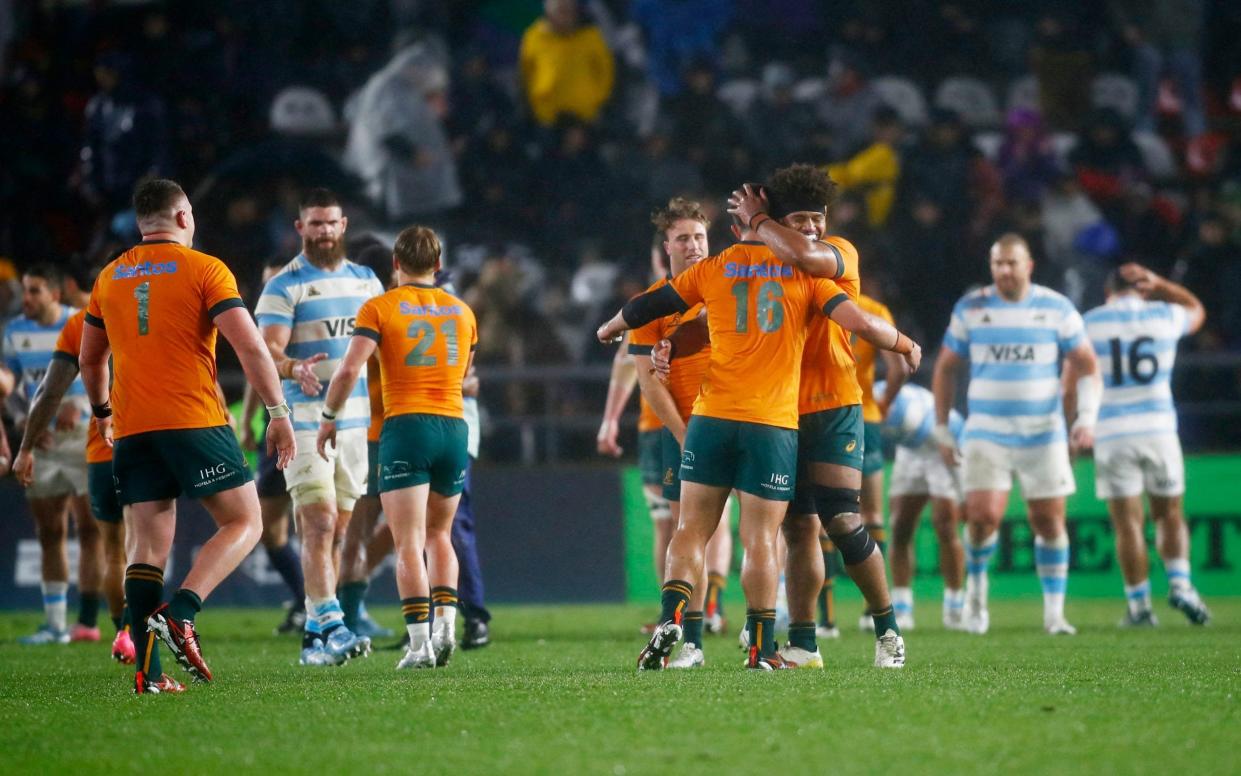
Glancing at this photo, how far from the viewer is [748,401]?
7.80 metres

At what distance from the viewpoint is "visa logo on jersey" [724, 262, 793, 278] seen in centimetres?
780

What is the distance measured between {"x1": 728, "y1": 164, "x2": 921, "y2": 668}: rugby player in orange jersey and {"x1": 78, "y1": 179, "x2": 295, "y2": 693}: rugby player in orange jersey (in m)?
2.39

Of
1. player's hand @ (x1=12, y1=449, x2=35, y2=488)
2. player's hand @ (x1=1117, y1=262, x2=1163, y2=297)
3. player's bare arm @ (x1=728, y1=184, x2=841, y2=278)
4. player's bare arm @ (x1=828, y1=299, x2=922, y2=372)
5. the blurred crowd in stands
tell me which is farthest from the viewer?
the blurred crowd in stands

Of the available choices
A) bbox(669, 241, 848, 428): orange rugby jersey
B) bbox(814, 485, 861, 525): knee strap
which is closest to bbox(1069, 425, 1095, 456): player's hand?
bbox(814, 485, 861, 525): knee strap

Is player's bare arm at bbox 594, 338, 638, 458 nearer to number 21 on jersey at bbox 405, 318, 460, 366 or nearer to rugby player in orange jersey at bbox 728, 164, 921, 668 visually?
number 21 on jersey at bbox 405, 318, 460, 366

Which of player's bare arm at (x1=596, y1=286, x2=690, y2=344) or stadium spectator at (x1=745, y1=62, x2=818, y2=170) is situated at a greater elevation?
stadium spectator at (x1=745, y1=62, x2=818, y2=170)

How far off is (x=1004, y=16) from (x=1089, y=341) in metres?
8.76

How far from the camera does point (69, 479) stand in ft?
39.0

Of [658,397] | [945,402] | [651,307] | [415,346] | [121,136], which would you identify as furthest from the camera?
[121,136]

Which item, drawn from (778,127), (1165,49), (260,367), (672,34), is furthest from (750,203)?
(1165,49)

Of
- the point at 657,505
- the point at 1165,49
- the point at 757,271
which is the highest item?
the point at 1165,49

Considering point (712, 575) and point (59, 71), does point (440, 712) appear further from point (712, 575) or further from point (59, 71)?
point (59, 71)

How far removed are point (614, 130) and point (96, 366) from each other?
1113 cm

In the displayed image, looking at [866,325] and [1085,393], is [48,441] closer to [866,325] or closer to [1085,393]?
[866,325]
